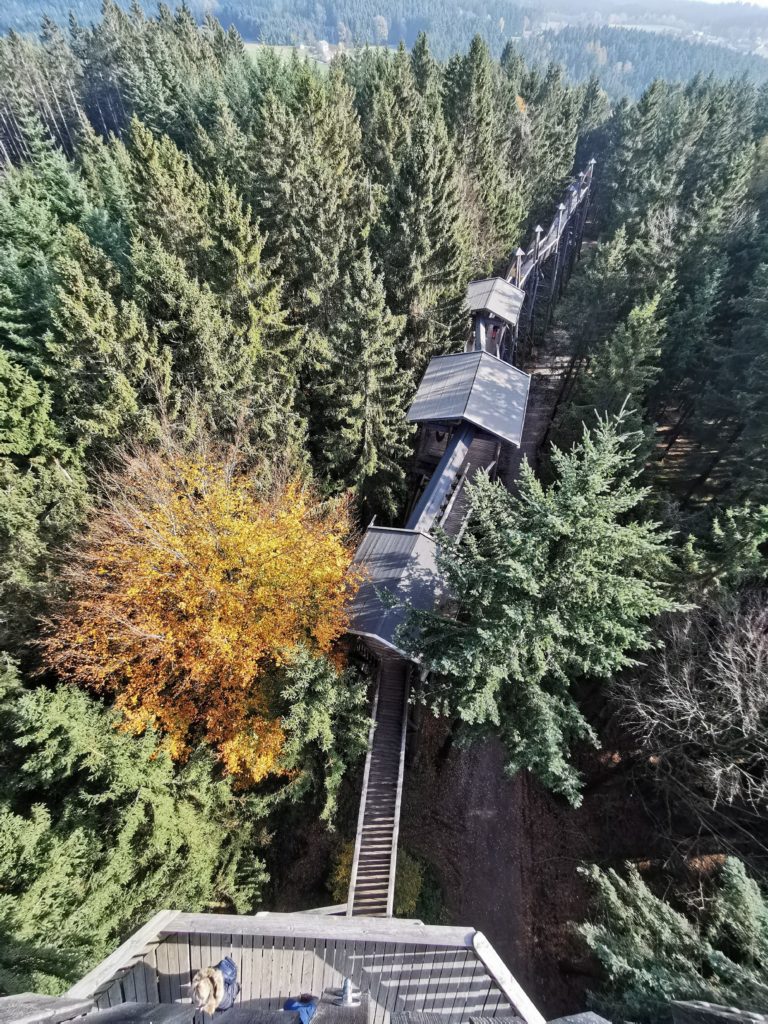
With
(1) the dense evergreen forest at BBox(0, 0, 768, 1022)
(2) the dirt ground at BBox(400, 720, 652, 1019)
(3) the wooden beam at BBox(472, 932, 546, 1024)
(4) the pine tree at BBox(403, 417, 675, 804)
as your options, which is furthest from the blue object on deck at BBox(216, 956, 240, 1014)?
(2) the dirt ground at BBox(400, 720, 652, 1019)

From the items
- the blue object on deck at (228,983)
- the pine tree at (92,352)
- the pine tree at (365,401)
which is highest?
the pine tree at (365,401)

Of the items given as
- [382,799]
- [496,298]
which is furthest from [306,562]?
[496,298]

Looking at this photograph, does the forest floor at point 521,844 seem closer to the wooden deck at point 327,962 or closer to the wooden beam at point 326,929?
the wooden deck at point 327,962

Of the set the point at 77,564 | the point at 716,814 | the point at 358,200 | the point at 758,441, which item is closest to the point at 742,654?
the point at 716,814

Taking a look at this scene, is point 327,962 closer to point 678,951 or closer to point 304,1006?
point 304,1006

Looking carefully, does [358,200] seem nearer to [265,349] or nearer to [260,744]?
[265,349]

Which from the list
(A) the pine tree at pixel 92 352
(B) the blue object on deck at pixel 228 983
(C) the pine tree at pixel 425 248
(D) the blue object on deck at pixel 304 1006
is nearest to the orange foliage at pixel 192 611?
(A) the pine tree at pixel 92 352

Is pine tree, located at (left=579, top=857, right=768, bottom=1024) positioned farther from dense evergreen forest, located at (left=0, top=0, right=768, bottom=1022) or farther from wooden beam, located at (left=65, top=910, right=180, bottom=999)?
wooden beam, located at (left=65, top=910, right=180, bottom=999)
